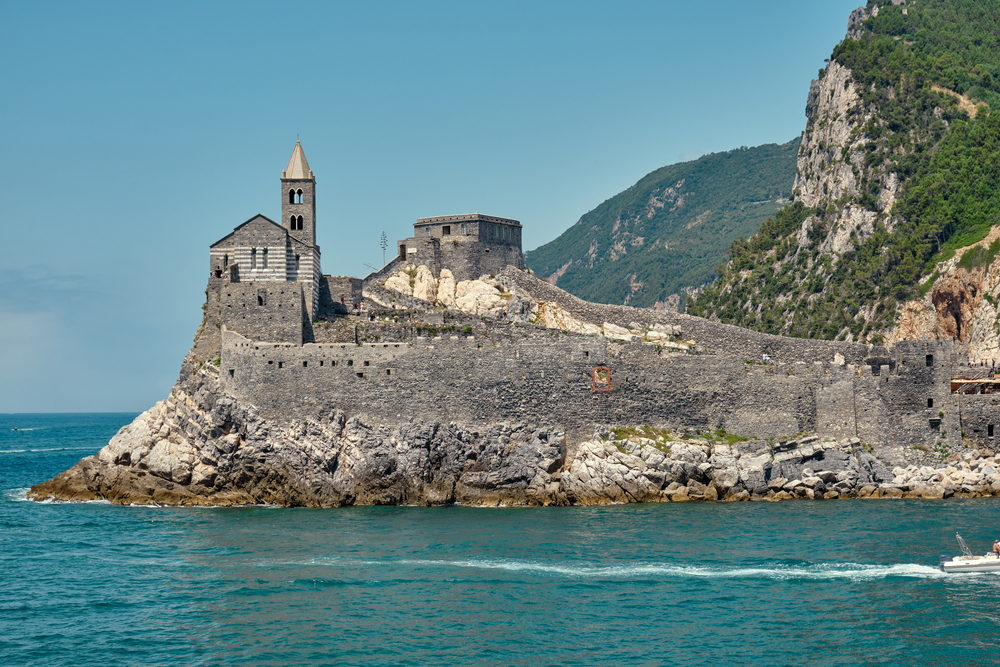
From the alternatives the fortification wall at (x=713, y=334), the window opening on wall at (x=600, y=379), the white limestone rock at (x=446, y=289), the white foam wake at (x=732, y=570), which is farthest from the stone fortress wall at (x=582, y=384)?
the white foam wake at (x=732, y=570)

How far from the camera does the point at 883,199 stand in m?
93.8

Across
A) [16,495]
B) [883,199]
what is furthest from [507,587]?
[883,199]

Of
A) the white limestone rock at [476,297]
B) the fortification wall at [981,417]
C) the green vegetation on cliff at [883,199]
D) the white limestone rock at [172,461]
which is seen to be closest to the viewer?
the fortification wall at [981,417]

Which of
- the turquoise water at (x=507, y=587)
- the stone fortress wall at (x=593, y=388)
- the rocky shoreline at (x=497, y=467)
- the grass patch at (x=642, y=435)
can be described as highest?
the stone fortress wall at (x=593, y=388)

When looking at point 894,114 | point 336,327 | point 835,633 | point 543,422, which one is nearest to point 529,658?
point 835,633

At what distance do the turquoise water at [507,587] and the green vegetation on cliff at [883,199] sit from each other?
39.3 metres

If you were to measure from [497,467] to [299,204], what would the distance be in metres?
21.8

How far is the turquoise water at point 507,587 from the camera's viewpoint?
3172cm

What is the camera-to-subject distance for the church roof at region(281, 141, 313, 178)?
65.0 m

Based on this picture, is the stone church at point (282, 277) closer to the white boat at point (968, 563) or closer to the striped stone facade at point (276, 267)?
the striped stone facade at point (276, 267)

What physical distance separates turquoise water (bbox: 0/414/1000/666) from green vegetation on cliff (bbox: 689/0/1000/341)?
3935 cm

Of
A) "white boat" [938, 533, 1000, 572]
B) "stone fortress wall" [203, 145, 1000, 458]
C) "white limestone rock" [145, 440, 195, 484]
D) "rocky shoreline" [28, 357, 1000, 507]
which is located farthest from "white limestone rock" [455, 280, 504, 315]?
"white boat" [938, 533, 1000, 572]

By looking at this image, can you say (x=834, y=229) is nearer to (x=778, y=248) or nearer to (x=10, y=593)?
(x=778, y=248)

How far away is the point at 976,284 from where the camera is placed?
76.4 meters
